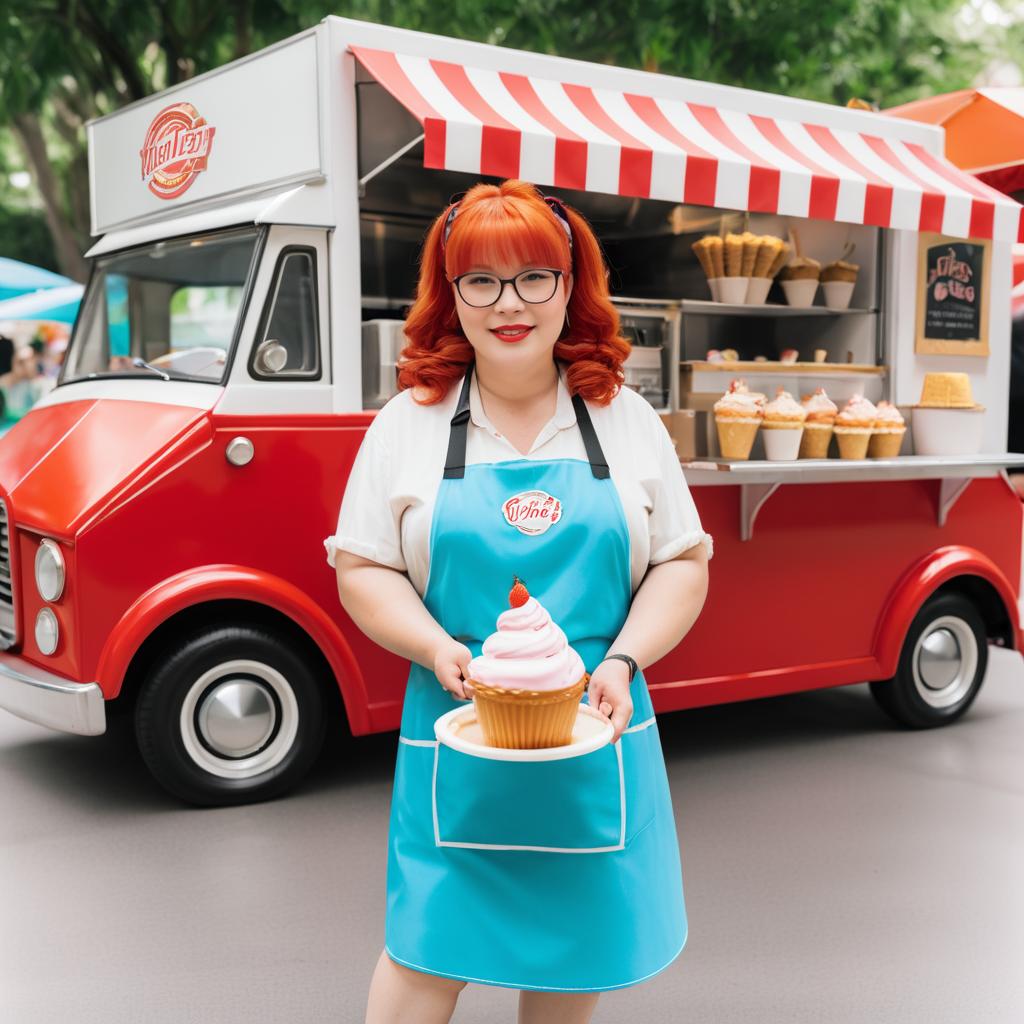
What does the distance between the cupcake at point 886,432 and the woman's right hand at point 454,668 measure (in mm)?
4199

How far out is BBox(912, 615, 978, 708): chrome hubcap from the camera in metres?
6.40

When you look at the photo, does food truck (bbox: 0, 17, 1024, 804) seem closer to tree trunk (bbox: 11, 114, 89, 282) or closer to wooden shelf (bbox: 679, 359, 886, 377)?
wooden shelf (bbox: 679, 359, 886, 377)

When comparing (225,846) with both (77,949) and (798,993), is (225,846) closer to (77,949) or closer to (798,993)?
(77,949)

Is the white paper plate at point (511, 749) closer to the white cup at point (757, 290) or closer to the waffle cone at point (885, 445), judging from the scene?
the waffle cone at point (885, 445)

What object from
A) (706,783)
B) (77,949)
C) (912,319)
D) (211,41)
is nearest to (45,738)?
(77,949)

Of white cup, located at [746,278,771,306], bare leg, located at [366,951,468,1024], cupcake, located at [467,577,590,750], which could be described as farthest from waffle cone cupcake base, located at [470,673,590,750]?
white cup, located at [746,278,771,306]

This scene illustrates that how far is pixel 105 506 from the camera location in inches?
184

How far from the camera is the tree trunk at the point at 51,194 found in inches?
629

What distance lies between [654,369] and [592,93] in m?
1.28

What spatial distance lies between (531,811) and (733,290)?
4250mm

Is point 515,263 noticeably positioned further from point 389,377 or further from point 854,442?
point 854,442

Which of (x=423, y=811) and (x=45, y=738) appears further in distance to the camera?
(x=45, y=738)

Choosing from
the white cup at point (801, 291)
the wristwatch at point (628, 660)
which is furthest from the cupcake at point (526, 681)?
the white cup at point (801, 291)

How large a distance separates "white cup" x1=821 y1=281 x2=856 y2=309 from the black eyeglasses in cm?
433
